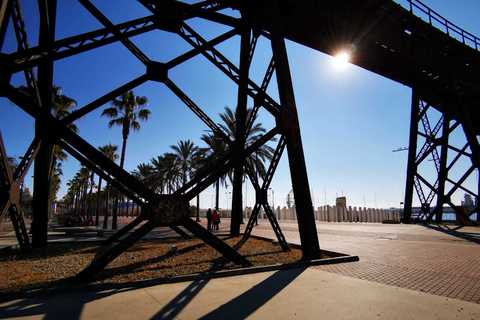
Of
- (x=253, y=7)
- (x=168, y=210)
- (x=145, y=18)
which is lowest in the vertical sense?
(x=168, y=210)

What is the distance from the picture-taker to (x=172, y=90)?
731cm

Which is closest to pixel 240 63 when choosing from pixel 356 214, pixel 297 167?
pixel 297 167

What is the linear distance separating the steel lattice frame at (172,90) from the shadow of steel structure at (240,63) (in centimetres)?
2

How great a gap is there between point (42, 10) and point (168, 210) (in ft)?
24.9

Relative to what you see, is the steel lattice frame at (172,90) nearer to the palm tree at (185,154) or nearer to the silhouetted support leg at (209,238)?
the silhouetted support leg at (209,238)

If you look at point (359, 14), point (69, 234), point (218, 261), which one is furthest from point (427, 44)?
point (69, 234)

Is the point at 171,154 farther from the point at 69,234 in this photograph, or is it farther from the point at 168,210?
the point at 168,210

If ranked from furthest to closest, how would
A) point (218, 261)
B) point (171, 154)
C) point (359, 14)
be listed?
1. point (171, 154)
2. point (359, 14)
3. point (218, 261)

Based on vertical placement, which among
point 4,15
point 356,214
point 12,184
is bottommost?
point 356,214

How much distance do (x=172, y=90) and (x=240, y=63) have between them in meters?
4.10

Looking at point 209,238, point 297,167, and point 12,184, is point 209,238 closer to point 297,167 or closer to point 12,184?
point 297,167

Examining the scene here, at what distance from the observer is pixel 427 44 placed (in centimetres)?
1716

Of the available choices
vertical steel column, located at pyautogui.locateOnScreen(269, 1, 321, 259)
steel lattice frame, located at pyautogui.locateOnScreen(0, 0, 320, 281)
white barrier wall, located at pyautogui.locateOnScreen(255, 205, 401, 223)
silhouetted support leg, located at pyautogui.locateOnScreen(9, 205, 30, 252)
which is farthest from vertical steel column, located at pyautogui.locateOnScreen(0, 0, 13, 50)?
white barrier wall, located at pyautogui.locateOnScreen(255, 205, 401, 223)

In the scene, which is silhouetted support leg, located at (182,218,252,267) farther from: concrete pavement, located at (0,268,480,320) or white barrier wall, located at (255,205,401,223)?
white barrier wall, located at (255,205,401,223)
